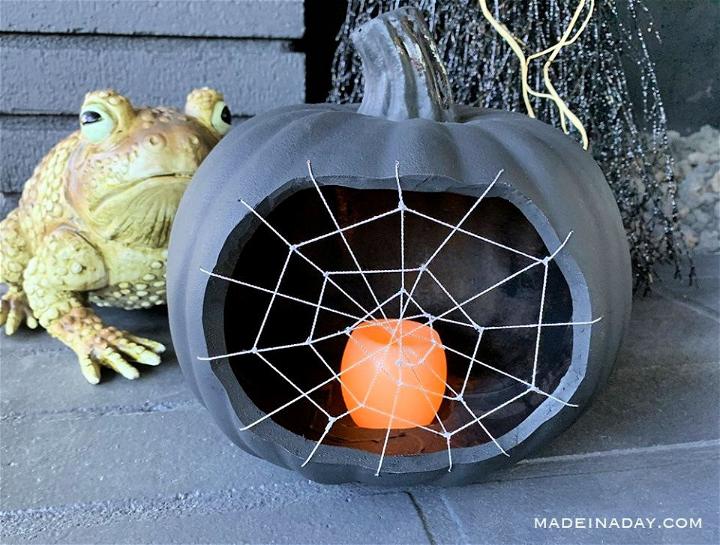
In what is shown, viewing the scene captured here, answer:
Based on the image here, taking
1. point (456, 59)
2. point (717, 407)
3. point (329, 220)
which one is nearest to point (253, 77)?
point (456, 59)

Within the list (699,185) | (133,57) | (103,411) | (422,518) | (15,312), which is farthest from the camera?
(699,185)

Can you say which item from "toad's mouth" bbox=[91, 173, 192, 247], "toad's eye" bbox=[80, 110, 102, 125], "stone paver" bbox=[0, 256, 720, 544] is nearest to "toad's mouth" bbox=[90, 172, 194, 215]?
"toad's mouth" bbox=[91, 173, 192, 247]

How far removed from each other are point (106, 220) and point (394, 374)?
53 centimetres

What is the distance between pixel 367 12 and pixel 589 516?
0.94m

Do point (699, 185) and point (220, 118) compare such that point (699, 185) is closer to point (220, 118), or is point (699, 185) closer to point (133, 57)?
point (220, 118)

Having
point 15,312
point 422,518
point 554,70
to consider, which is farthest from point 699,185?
point 15,312

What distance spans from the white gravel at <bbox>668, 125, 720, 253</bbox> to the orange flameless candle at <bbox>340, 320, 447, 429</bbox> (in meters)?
1.09

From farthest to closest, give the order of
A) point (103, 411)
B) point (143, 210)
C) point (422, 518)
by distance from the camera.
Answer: point (143, 210)
point (103, 411)
point (422, 518)

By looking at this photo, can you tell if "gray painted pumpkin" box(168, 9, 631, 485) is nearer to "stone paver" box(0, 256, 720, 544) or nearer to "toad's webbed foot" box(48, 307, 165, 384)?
"stone paver" box(0, 256, 720, 544)

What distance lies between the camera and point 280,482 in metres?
0.70

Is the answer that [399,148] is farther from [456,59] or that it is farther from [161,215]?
[456,59]

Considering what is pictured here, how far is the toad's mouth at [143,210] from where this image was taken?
37.0 inches

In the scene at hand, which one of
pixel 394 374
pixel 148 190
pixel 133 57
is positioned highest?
pixel 133 57

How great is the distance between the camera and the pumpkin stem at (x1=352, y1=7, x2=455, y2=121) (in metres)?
0.71
